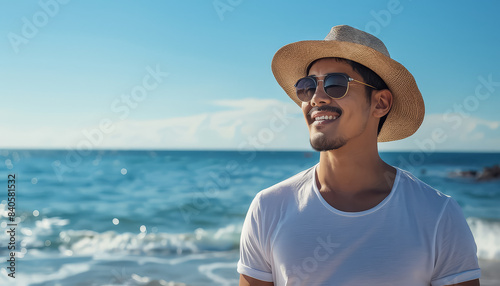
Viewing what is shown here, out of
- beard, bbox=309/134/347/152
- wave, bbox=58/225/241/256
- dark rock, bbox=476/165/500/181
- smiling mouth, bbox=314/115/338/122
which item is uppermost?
dark rock, bbox=476/165/500/181

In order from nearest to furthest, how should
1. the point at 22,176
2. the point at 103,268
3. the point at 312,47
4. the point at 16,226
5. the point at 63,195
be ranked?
the point at 312,47, the point at 103,268, the point at 16,226, the point at 63,195, the point at 22,176

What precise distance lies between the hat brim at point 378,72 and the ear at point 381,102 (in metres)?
0.06

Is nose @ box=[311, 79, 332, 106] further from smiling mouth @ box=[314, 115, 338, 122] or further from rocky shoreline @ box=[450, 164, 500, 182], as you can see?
rocky shoreline @ box=[450, 164, 500, 182]

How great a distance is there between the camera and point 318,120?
2.43 m

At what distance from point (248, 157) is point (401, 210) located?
130 feet

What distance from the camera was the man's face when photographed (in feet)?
7.81

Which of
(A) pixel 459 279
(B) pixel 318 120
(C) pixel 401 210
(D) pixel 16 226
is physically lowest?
(A) pixel 459 279

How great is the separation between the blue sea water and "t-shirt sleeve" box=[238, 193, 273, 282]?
19.4 ft

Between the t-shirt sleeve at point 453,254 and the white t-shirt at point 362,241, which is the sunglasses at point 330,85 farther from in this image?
the t-shirt sleeve at point 453,254

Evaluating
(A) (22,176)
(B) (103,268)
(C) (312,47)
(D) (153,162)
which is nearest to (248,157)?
(D) (153,162)

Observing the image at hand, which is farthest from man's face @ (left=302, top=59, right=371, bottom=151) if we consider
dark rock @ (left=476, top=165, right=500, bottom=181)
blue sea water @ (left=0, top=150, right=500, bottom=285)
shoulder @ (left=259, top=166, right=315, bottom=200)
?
dark rock @ (left=476, top=165, right=500, bottom=181)

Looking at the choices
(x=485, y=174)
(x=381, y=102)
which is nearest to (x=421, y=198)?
(x=381, y=102)

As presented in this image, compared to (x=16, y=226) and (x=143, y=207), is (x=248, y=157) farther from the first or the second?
(x=16, y=226)

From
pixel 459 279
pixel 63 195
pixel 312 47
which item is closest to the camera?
pixel 459 279
